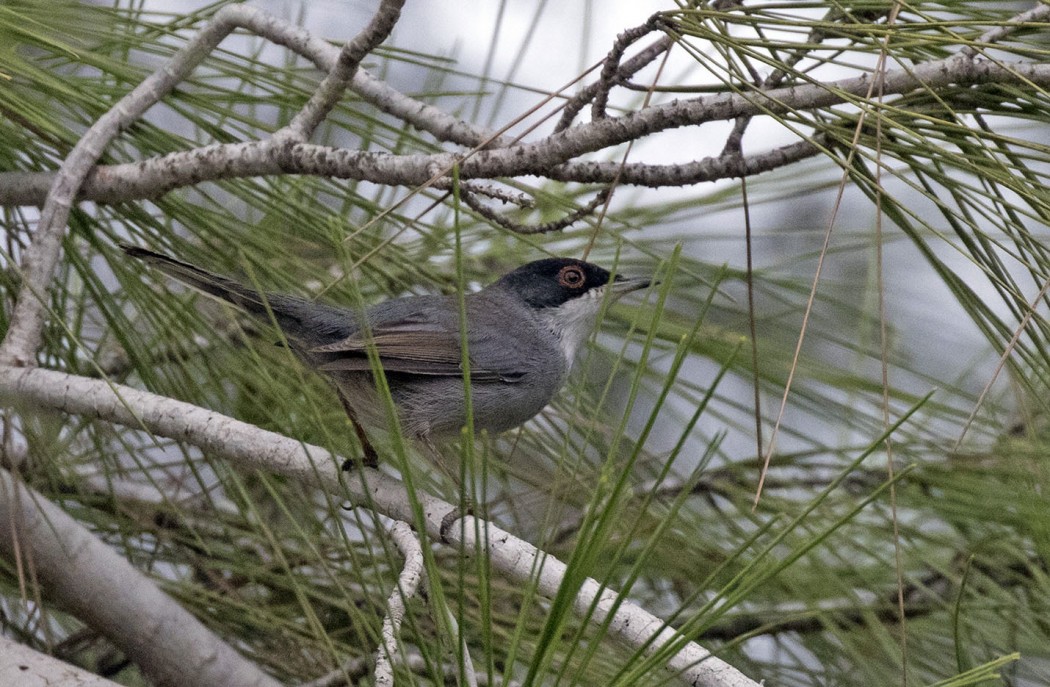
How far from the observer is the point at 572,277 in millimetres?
2990

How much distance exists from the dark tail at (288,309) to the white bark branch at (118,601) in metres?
0.57

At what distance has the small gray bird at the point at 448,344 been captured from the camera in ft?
8.36

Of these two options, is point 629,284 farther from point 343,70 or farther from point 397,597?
point 397,597

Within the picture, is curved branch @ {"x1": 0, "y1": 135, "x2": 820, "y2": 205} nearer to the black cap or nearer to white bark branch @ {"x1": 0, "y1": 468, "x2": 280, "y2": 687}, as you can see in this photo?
white bark branch @ {"x1": 0, "y1": 468, "x2": 280, "y2": 687}

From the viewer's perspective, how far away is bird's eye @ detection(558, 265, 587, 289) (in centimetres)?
299

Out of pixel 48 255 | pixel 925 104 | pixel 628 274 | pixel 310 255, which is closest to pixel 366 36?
pixel 48 255

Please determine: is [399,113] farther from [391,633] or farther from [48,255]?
[391,633]

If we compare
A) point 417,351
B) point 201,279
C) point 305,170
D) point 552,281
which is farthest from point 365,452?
point 552,281

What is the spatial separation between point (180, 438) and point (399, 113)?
828 mm

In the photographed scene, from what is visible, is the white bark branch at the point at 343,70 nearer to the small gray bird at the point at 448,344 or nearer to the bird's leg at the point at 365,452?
the small gray bird at the point at 448,344

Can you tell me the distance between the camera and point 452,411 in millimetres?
2648

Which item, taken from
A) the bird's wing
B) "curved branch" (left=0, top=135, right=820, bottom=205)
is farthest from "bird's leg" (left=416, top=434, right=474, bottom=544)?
"curved branch" (left=0, top=135, right=820, bottom=205)

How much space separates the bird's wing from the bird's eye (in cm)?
36

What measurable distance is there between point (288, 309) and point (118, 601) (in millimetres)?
758
